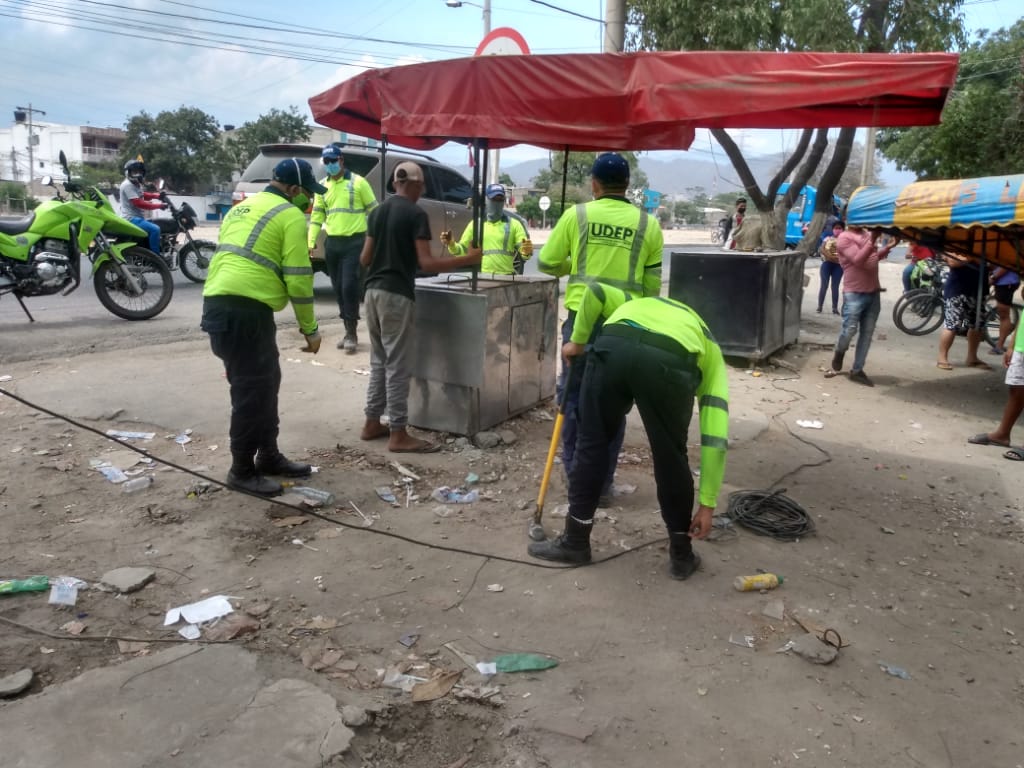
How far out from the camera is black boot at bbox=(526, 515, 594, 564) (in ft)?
12.3

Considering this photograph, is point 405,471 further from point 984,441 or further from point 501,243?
point 984,441

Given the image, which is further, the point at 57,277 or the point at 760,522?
the point at 57,277

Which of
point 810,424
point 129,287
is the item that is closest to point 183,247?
point 129,287

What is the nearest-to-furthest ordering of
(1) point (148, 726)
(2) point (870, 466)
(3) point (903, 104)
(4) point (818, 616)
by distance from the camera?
(1) point (148, 726) < (4) point (818, 616) < (3) point (903, 104) < (2) point (870, 466)

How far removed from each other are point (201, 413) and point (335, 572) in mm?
2669

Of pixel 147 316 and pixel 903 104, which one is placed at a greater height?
pixel 903 104

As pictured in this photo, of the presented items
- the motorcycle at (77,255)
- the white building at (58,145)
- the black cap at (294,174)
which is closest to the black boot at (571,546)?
the black cap at (294,174)

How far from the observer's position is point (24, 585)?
11.0ft

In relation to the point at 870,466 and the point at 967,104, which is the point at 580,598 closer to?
the point at 870,466

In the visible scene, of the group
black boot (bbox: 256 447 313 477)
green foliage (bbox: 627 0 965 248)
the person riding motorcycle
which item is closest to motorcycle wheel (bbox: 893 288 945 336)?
green foliage (bbox: 627 0 965 248)

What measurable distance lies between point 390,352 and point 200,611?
7.49 ft

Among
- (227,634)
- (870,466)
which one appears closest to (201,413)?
(227,634)

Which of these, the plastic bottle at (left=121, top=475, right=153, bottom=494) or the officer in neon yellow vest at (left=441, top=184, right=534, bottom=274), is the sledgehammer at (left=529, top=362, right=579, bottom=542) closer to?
the plastic bottle at (left=121, top=475, right=153, bottom=494)

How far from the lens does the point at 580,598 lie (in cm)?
352
